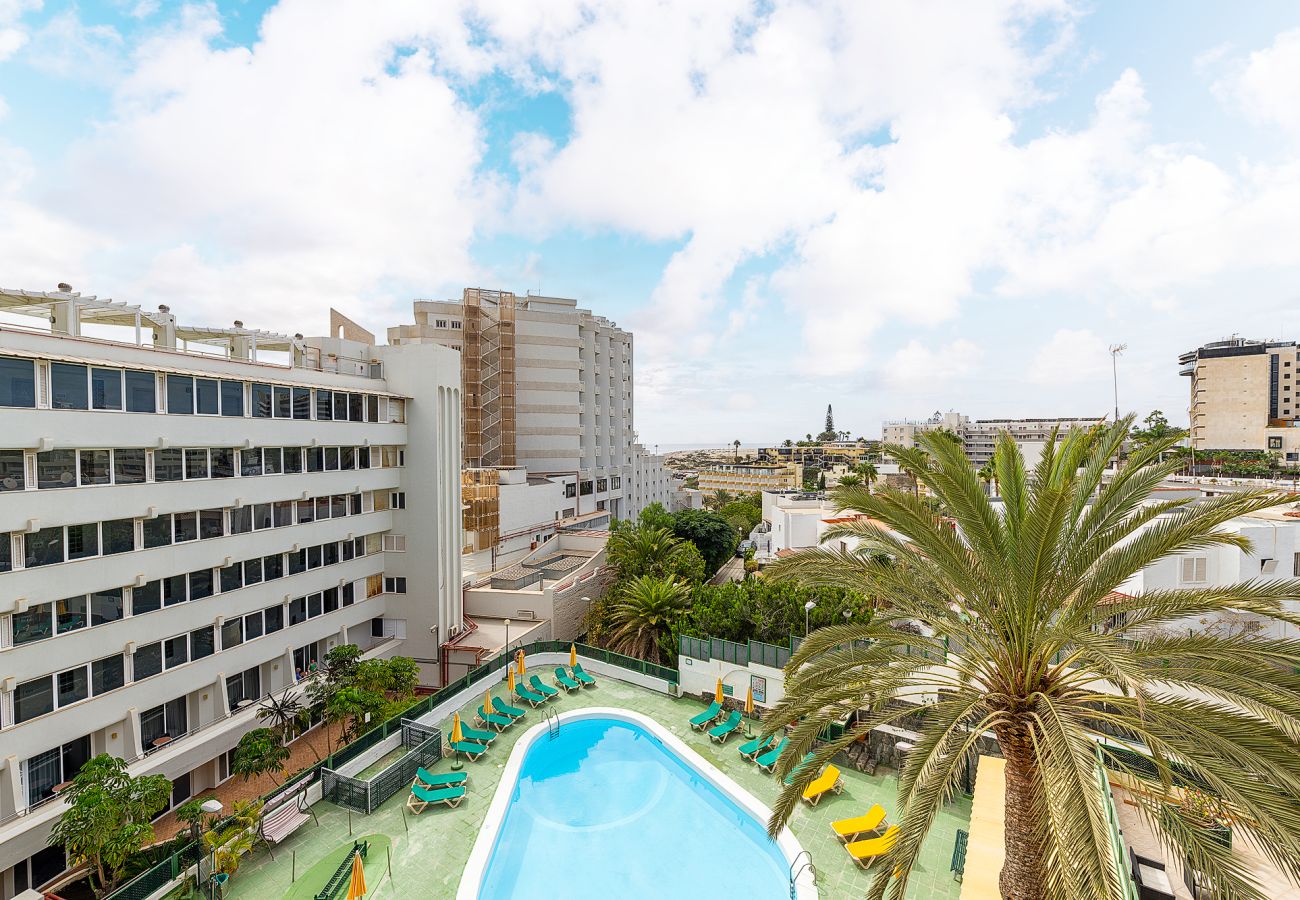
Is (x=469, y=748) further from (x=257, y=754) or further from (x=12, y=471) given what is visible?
(x=12, y=471)

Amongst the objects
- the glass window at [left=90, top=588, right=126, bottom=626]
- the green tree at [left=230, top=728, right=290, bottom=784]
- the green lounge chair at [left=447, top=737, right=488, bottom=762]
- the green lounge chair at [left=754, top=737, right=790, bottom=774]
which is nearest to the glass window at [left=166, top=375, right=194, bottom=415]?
the glass window at [left=90, top=588, right=126, bottom=626]

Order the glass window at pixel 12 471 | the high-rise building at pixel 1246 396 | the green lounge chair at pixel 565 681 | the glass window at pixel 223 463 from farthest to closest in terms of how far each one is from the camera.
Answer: the high-rise building at pixel 1246 396 < the green lounge chair at pixel 565 681 < the glass window at pixel 223 463 < the glass window at pixel 12 471

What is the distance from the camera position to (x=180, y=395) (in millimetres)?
16375

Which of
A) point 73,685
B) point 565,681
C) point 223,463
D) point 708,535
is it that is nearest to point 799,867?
point 565,681

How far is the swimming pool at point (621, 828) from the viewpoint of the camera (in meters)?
12.4

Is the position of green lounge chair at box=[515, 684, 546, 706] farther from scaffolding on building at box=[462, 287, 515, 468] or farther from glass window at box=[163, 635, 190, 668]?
scaffolding on building at box=[462, 287, 515, 468]

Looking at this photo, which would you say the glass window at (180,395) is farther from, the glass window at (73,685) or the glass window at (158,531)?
the glass window at (73,685)

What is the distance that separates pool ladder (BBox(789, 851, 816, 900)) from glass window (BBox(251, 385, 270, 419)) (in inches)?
743

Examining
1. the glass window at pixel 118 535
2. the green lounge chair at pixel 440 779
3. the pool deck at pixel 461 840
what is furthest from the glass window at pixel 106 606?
the green lounge chair at pixel 440 779

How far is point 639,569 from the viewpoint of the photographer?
31.0m

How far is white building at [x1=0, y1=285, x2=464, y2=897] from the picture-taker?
1328 centimetres

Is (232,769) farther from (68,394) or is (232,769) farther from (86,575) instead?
(68,394)

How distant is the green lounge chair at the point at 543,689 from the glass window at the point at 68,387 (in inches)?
566

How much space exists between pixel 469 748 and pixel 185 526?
993cm
